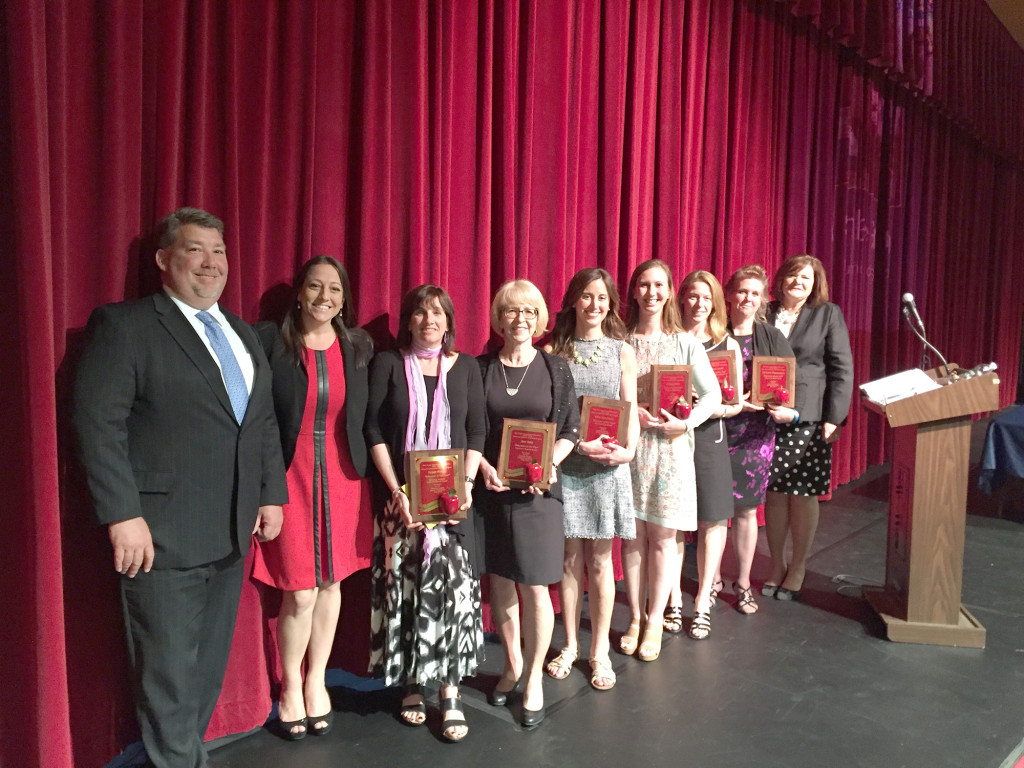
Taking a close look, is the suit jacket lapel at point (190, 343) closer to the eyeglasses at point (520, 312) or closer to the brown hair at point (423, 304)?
the brown hair at point (423, 304)

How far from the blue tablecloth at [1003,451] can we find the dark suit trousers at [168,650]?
4.98 m

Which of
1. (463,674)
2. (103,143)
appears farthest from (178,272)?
(463,674)

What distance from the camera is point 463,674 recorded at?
2297mm

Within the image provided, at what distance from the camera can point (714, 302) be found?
2910mm

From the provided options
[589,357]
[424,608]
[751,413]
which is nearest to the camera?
[424,608]

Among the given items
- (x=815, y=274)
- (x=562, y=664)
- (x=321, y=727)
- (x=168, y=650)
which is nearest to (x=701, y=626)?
(x=562, y=664)

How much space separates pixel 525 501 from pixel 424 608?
45cm

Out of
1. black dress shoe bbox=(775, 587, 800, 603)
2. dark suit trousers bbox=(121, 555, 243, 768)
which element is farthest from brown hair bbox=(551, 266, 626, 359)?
black dress shoe bbox=(775, 587, 800, 603)

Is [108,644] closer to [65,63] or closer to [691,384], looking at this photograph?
[65,63]

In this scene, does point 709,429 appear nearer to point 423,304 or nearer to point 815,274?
point 815,274

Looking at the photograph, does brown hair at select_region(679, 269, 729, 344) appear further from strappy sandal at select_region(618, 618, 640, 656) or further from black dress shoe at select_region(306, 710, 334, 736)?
black dress shoe at select_region(306, 710, 334, 736)

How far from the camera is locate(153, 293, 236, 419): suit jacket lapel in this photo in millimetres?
1788

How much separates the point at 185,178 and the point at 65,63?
0.40 metres

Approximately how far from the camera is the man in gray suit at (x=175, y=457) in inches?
66.8
